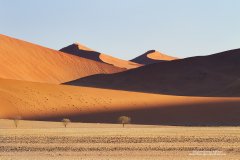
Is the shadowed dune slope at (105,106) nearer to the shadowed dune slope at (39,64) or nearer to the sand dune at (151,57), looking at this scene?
the shadowed dune slope at (39,64)

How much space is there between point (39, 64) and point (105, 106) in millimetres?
56691

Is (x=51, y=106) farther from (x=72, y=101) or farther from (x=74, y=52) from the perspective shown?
(x=74, y=52)

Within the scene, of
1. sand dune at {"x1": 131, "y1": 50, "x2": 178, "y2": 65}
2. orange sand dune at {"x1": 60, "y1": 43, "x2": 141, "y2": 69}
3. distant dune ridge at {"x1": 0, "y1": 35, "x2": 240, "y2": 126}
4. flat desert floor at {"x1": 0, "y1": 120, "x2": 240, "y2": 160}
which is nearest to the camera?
flat desert floor at {"x1": 0, "y1": 120, "x2": 240, "y2": 160}

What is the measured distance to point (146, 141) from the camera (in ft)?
80.4

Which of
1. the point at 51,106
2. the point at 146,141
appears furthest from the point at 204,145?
the point at 51,106

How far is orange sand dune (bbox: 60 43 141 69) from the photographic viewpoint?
466ft

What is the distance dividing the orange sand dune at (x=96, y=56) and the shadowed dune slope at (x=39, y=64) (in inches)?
675

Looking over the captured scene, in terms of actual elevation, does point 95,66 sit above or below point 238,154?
above

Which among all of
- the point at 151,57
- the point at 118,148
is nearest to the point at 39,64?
the point at 151,57

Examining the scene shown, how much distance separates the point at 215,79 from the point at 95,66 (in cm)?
4299

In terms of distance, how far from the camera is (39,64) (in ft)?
353

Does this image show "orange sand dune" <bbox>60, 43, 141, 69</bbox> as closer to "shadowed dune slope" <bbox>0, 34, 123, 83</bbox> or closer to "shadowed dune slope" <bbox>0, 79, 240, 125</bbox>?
"shadowed dune slope" <bbox>0, 34, 123, 83</bbox>

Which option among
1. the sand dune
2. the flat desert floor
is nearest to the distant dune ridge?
the sand dune

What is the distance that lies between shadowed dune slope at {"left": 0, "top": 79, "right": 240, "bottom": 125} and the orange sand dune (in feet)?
264
